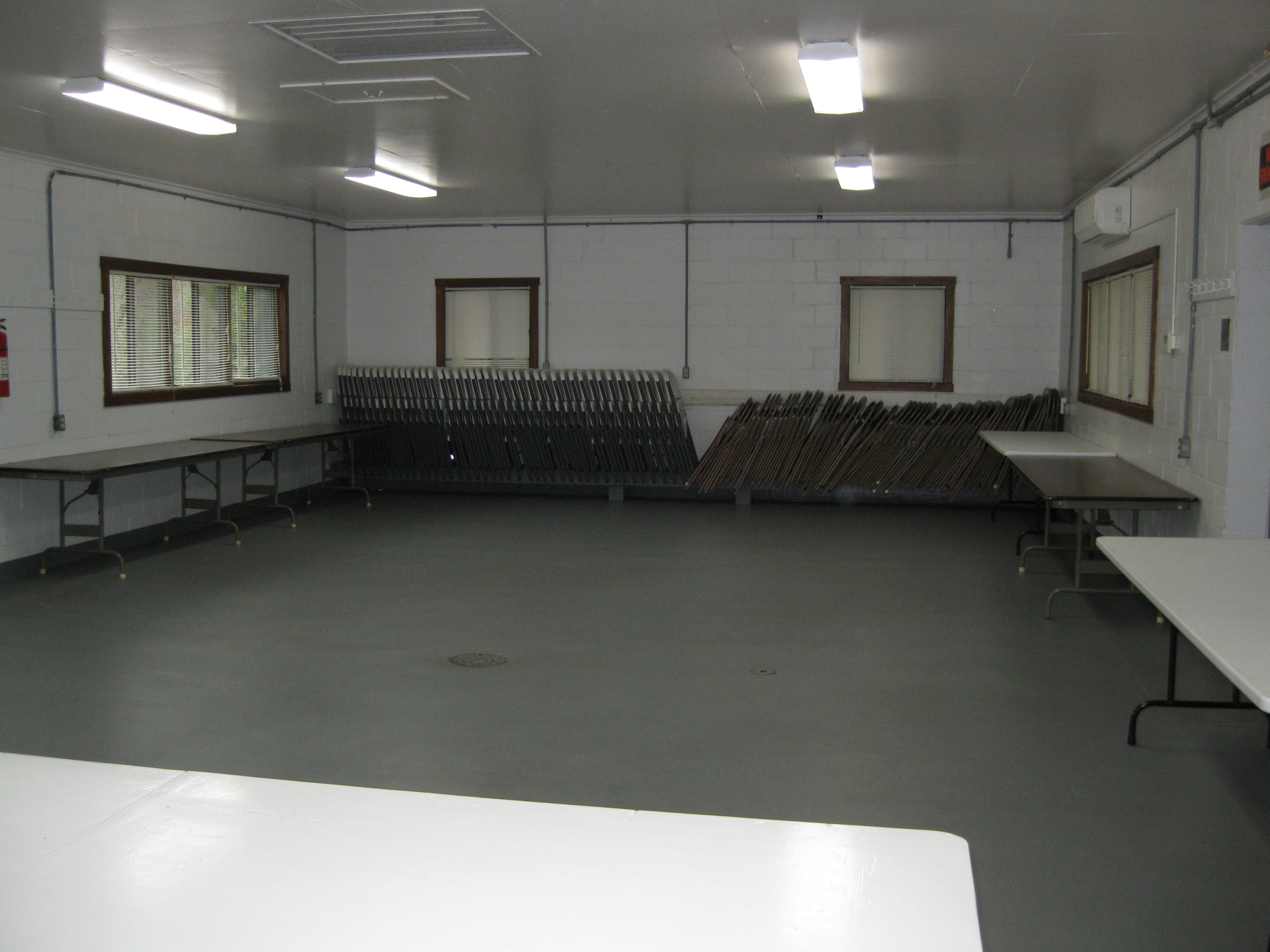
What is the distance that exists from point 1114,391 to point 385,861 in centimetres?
714

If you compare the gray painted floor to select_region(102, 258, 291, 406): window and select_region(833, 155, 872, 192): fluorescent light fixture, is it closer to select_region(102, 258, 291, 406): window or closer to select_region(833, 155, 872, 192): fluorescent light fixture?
select_region(102, 258, 291, 406): window

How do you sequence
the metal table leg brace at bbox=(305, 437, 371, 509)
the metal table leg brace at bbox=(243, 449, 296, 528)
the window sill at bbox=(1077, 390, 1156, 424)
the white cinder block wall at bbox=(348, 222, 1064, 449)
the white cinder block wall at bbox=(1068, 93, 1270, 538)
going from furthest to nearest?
the metal table leg brace at bbox=(305, 437, 371, 509) → the white cinder block wall at bbox=(348, 222, 1064, 449) → the metal table leg brace at bbox=(243, 449, 296, 528) → the window sill at bbox=(1077, 390, 1156, 424) → the white cinder block wall at bbox=(1068, 93, 1270, 538)

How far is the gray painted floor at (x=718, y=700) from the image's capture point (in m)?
3.12

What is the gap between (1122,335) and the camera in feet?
24.2

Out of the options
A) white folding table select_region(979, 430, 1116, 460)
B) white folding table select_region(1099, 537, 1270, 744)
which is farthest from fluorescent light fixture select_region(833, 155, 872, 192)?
white folding table select_region(1099, 537, 1270, 744)

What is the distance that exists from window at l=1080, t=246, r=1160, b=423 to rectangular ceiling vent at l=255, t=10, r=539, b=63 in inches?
165

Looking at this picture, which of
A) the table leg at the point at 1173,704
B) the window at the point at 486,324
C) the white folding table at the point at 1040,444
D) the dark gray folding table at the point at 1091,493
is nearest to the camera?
the table leg at the point at 1173,704

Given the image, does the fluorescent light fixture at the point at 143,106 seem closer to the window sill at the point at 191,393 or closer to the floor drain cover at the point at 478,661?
the window sill at the point at 191,393

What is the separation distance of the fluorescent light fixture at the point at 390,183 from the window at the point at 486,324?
6.52 ft

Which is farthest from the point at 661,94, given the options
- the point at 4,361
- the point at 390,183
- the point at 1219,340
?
the point at 4,361

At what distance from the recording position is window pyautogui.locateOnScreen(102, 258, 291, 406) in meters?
7.66

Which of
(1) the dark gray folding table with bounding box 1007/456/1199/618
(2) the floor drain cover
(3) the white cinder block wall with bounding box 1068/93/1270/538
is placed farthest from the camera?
(1) the dark gray folding table with bounding box 1007/456/1199/618

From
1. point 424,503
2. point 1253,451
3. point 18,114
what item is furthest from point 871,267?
point 18,114

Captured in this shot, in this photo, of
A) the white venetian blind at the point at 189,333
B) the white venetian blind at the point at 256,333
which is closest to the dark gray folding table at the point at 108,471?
the white venetian blind at the point at 189,333
